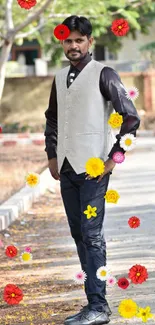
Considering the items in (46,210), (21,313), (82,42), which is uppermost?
(82,42)

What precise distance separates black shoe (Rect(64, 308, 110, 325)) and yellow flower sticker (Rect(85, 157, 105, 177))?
835 mm

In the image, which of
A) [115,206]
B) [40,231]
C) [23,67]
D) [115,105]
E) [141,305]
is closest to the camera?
[115,105]

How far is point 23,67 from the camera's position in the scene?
144 ft

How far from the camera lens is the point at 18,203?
12.4m

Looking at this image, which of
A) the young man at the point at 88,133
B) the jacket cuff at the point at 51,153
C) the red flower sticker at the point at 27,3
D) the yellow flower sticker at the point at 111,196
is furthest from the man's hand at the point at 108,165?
the red flower sticker at the point at 27,3

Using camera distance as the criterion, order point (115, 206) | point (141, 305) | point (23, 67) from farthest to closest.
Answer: point (23, 67) → point (115, 206) → point (141, 305)

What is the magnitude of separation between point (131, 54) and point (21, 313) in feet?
126

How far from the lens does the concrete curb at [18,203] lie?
11.4 metres

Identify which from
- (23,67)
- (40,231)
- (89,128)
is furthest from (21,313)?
(23,67)

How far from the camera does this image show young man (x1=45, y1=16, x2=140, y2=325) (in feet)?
20.4

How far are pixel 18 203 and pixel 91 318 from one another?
6.22 meters

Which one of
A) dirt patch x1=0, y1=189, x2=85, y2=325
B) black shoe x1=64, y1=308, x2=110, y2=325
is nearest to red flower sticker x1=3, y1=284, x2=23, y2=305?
dirt patch x1=0, y1=189, x2=85, y2=325

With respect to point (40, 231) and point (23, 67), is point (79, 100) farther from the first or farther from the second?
point (23, 67)

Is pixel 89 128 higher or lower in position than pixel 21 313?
higher
